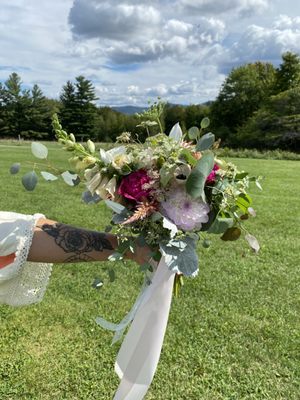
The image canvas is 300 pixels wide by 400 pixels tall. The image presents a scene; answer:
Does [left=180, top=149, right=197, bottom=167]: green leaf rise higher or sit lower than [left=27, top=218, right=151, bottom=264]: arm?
higher

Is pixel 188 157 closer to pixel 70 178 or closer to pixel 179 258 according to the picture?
pixel 179 258

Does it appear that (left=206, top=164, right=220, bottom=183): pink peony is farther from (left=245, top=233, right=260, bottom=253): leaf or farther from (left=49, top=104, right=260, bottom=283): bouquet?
(left=245, top=233, right=260, bottom=253): leaf

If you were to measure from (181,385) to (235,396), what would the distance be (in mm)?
352

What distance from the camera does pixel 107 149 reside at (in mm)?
1772

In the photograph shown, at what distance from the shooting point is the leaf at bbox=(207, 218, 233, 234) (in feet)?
5.47

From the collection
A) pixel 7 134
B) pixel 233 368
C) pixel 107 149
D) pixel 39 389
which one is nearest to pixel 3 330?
pixel 39 389

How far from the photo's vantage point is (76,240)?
6.16 feet

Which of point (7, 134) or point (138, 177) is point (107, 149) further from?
point (7, 134)

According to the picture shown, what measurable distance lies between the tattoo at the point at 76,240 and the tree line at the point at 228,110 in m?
36.0

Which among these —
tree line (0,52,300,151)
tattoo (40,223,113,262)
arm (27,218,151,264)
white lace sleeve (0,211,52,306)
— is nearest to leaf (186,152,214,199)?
arm (27,218,151,264)

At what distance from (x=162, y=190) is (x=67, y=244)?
0.54 metres

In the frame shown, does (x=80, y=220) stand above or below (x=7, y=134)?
above

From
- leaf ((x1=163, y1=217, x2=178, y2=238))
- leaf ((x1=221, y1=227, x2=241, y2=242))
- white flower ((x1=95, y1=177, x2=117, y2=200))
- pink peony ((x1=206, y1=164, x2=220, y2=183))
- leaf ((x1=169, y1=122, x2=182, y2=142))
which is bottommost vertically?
leaf ((x1=221, y1=227, x2=241, y2=242))

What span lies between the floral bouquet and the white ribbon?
0.09ft
